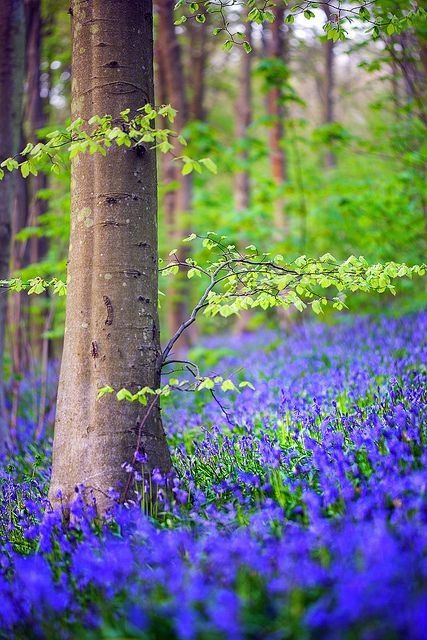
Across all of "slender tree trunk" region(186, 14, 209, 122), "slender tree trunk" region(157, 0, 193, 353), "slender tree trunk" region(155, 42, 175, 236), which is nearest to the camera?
"slender tree trunk" region(157, 0, 193, 353)

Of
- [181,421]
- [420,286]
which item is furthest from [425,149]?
[181,421]

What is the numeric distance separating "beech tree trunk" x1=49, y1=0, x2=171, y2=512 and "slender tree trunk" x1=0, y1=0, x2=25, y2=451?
2.31 m

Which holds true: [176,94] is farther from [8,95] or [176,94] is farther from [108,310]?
[108,310]

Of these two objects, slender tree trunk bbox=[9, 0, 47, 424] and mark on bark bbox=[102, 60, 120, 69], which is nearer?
mark on bark bbox=[102, 60, 120, 69]

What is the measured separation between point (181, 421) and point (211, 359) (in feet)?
9.44

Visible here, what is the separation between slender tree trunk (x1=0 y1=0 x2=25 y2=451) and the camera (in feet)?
17.6

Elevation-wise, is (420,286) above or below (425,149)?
below

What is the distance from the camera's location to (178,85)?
9.98m

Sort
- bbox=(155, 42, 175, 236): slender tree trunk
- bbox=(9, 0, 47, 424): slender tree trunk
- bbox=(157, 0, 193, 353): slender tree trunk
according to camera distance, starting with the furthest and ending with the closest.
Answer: bbox=(155, 42, 175, 236): slender tree trunk < bbox=(157, 0, 193, 353): slender tree trunk < bbox=(9, 0, 47, 424): slender tree trunk

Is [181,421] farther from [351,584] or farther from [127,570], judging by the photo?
[351,584]

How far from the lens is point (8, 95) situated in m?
5.41

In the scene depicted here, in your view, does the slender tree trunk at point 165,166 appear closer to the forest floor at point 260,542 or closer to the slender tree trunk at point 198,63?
the slender tree trunk at point 198,63

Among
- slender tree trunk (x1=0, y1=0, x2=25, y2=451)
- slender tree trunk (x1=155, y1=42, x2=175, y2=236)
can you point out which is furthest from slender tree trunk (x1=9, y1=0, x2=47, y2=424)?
slender tree trunk (x1=155, y1=42, x2=175, y2=236)

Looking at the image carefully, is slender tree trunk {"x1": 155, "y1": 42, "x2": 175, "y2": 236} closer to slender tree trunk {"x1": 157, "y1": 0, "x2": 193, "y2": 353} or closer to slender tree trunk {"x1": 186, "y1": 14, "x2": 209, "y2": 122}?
slender tree trunk {"x1": 157, "y1": 0, "x2": 193, "y2": 353}
